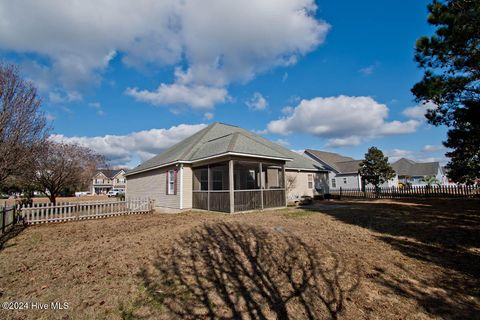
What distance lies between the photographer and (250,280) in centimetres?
450

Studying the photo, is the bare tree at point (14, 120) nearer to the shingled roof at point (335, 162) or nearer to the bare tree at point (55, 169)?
the bare tree at point (55, 169)

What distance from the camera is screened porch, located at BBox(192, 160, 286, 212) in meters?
12.9

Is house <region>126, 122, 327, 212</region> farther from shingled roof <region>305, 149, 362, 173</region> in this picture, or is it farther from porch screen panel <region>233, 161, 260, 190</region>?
shingled roof <region>305, 149, 362, 173</region>

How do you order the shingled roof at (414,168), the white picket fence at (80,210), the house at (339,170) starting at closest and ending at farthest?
the white picket fence at (80,210), the house at (339,170), the shingled roof at (414,168)

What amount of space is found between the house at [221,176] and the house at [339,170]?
18.4 meters

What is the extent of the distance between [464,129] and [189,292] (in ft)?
44.4

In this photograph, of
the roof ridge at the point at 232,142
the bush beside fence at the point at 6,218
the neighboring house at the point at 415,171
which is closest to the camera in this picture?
the bush beside fence at the point at 6,218

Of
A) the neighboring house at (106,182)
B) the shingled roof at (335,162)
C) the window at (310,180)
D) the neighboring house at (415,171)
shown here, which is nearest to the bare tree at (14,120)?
the window at (310,180)

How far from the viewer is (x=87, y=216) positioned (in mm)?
13523

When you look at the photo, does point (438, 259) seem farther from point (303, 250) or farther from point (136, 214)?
point (136, 214)

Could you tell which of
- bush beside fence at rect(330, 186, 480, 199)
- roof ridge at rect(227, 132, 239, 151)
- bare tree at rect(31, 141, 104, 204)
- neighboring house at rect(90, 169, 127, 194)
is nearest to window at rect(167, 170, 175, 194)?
roof ridge at rect(227, 132, 239, 151)

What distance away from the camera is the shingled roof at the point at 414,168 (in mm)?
46575

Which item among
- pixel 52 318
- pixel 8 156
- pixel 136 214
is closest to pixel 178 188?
pixel 136 214

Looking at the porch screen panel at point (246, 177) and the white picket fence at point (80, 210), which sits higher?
the porch screen panel at point (246, 177)
